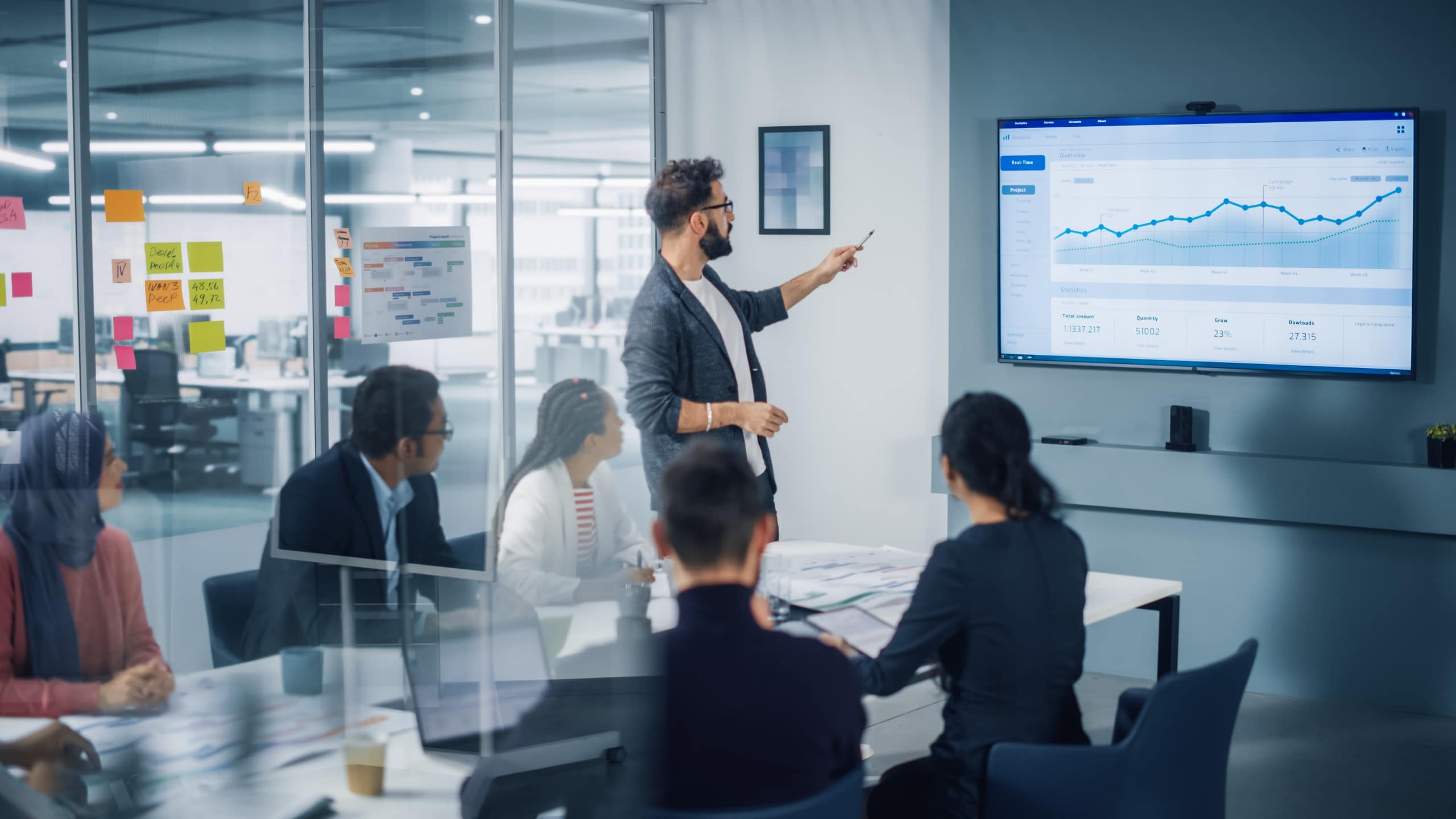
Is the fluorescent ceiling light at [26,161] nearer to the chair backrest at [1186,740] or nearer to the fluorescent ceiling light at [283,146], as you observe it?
the fluorescent ceiling light at [283,146]

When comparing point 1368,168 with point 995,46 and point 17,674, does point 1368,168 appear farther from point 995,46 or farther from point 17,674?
point 17,674

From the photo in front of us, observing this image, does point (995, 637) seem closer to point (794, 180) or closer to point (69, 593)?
point (69, 593)

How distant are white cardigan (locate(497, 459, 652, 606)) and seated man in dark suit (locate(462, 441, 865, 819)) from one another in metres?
0.57

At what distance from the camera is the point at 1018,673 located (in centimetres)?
209

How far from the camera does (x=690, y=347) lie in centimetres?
332

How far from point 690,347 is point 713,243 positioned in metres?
0.29

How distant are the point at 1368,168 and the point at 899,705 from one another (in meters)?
2.24

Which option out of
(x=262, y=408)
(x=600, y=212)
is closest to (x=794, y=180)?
(x=600, y=212)

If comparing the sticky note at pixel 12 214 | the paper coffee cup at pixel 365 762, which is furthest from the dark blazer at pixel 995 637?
the sticky note at pixel 12 214

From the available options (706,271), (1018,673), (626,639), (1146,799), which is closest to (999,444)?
(1018,673)

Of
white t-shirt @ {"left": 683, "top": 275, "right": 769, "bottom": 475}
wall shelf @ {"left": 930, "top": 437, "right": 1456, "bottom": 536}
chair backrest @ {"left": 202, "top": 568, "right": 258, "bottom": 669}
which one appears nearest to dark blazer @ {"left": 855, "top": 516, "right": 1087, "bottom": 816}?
chair backrest @ {"left": 202, "top": 568, "right": 258, "bottom": 669}

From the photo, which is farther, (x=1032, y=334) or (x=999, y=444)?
(x=1032, y=334)

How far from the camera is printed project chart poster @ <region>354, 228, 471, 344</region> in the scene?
425cm

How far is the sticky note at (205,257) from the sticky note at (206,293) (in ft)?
0.10
